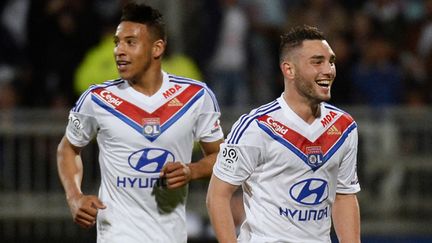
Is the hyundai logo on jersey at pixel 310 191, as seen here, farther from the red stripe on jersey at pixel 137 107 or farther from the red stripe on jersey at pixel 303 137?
the red stripe on jersey at pixel 137 107

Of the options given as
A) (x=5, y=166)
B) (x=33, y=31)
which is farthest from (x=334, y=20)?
(x=5, y=166)

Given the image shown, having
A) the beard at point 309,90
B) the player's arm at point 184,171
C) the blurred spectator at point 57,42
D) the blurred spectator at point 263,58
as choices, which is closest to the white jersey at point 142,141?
the player's arm at point 184,171

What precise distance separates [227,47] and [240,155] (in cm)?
644

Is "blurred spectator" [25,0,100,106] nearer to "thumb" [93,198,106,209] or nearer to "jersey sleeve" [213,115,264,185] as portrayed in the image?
"thumb" [93,198,106,209]

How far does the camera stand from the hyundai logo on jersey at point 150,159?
6.45 metres

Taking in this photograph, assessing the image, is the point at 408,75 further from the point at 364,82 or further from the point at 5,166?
the point at 5,166

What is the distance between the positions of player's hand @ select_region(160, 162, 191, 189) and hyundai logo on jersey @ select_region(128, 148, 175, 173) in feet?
0.58

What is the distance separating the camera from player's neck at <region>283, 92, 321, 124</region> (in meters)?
6.04

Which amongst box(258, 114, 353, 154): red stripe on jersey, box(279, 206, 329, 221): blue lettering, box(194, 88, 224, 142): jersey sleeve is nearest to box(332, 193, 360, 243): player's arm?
box(279, 206, 329, 221): blue lettering

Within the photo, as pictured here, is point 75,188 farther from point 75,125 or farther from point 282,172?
point 282,172

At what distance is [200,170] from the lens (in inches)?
253

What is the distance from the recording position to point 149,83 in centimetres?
662

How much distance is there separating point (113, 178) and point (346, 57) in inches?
244

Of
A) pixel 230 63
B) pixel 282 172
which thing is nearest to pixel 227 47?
pixel 230 63
